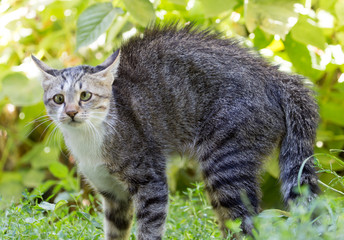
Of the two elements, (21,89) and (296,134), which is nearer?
(296,134)

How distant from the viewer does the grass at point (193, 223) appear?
6.14ft

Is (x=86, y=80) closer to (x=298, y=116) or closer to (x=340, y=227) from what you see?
(x=298, y=116)

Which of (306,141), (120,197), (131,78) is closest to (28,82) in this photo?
(131,78)

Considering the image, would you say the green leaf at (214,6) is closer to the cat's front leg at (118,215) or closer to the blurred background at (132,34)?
the blurred background at (132,34)

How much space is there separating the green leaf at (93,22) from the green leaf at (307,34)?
1319mm

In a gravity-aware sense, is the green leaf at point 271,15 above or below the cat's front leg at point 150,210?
above

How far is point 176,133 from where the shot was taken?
3.42m

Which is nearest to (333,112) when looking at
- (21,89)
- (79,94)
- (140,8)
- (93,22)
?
(140,8)

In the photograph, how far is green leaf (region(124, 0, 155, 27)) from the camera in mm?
3463

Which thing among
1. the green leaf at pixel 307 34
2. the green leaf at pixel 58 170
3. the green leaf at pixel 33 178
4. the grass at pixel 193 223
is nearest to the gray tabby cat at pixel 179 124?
the grass at pixel 193 223

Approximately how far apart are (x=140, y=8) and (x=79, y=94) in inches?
30.8

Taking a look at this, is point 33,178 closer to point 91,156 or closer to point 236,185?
point 91,156

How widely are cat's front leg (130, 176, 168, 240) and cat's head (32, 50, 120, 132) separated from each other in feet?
1.69

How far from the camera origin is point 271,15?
140 inches
